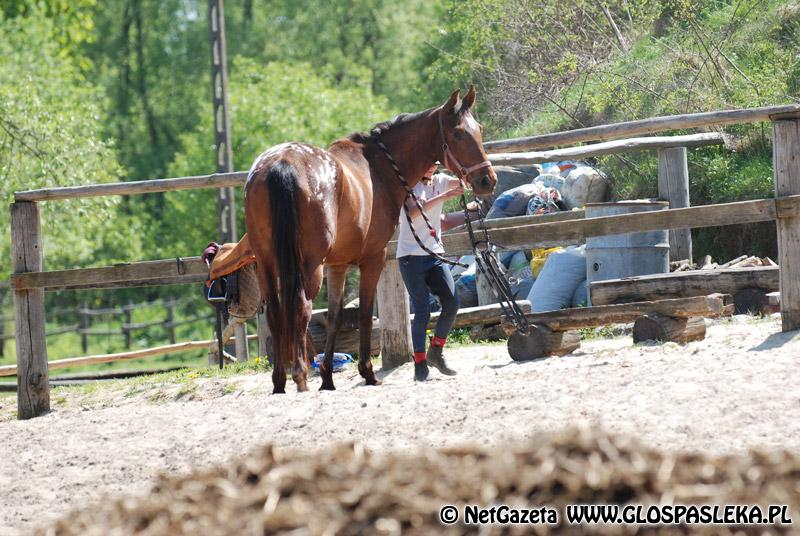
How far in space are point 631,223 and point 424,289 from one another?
136 cm

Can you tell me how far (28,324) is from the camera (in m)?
7.73

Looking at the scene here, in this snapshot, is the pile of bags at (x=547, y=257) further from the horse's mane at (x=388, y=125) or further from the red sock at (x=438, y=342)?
the horse's mane at (x=388, y=125)

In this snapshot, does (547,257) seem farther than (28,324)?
Yes

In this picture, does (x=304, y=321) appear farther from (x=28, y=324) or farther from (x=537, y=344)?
(x=28, y=324)

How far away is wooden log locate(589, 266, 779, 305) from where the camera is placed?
332 inches

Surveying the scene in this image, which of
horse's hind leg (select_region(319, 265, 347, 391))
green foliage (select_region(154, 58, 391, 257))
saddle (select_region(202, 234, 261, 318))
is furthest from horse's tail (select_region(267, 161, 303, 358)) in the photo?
green foliage (select_region(154, 58, 391, 257))

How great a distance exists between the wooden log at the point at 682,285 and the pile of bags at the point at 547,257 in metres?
1.57

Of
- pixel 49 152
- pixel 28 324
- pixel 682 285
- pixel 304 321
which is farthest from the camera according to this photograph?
pixel 49 152

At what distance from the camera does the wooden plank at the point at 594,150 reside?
31.8 ft

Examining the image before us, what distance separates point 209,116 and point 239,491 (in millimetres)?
29253

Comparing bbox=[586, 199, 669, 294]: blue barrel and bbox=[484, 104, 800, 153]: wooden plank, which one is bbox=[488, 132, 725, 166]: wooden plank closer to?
bbox=[586, 199, 669, 294]: blue barrel

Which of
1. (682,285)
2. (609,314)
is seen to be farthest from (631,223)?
(682,285)

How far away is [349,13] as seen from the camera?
4241 centimetres

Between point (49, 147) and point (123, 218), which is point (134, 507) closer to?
point (49, 147)
